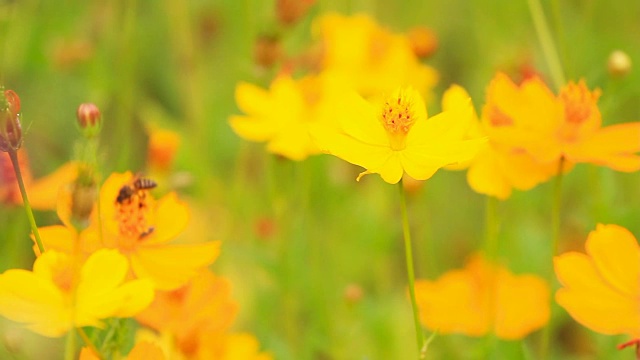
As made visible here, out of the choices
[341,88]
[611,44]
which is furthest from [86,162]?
[611,44]

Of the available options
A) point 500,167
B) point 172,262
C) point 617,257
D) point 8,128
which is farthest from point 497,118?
point 8,128

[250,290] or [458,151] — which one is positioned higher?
[458,151]

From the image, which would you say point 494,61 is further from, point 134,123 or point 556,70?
point 134,123

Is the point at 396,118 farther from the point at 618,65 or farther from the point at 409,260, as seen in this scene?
the point at 618,65

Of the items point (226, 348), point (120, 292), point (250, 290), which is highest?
point (120, 292)

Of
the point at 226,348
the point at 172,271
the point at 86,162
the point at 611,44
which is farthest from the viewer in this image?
the point at 611,44

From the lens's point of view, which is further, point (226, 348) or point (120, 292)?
point (226, 348)

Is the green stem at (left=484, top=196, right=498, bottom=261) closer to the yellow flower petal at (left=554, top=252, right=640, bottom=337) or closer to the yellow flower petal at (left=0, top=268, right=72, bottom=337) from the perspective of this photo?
the yellow flower petal at (left=554, top=252, right=640, bottom=337)

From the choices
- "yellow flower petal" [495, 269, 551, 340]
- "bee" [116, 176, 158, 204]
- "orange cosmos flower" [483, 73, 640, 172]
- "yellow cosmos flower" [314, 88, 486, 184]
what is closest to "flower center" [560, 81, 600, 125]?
"orange cosmos flower" [483, 73, 640, 172]
